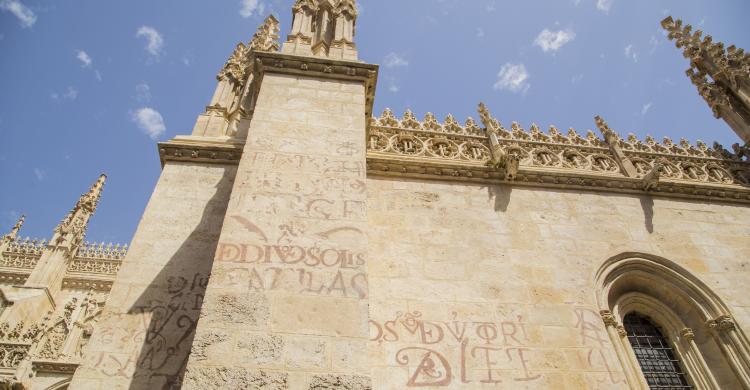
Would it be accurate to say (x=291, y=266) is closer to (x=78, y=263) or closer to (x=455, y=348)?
(x=455, y=348)

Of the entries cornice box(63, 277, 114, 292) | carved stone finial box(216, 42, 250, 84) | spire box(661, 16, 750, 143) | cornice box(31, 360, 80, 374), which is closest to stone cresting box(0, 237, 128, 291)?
cornice box(63, 277, 114, 292)

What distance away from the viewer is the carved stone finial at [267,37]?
33.3 feet

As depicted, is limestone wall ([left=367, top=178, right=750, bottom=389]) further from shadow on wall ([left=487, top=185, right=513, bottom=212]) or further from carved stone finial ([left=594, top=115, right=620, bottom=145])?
carved stone finial ([left=594, top=115, right=620, bottom=145])

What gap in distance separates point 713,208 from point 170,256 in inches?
382

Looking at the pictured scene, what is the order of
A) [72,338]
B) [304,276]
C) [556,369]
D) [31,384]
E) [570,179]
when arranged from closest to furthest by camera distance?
[304,276] < [556,369] < [570,179] < [31,384] < [72,338]

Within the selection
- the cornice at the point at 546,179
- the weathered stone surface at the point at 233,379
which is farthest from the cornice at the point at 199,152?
the weathered stone surface at the point at 233,379

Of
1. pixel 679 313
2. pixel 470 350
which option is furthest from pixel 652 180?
pixel 470 350

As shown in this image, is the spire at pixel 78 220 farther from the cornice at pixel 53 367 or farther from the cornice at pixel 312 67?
the cornice at pixel 312 67

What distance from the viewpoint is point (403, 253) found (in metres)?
6.47

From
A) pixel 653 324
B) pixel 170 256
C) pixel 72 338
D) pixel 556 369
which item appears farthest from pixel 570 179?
pixel 72 338

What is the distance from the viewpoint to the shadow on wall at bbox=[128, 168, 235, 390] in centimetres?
457

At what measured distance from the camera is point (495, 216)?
24.0 ft

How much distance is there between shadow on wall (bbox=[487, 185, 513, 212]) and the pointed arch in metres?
1.79

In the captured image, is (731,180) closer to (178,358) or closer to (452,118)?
(452,118)
